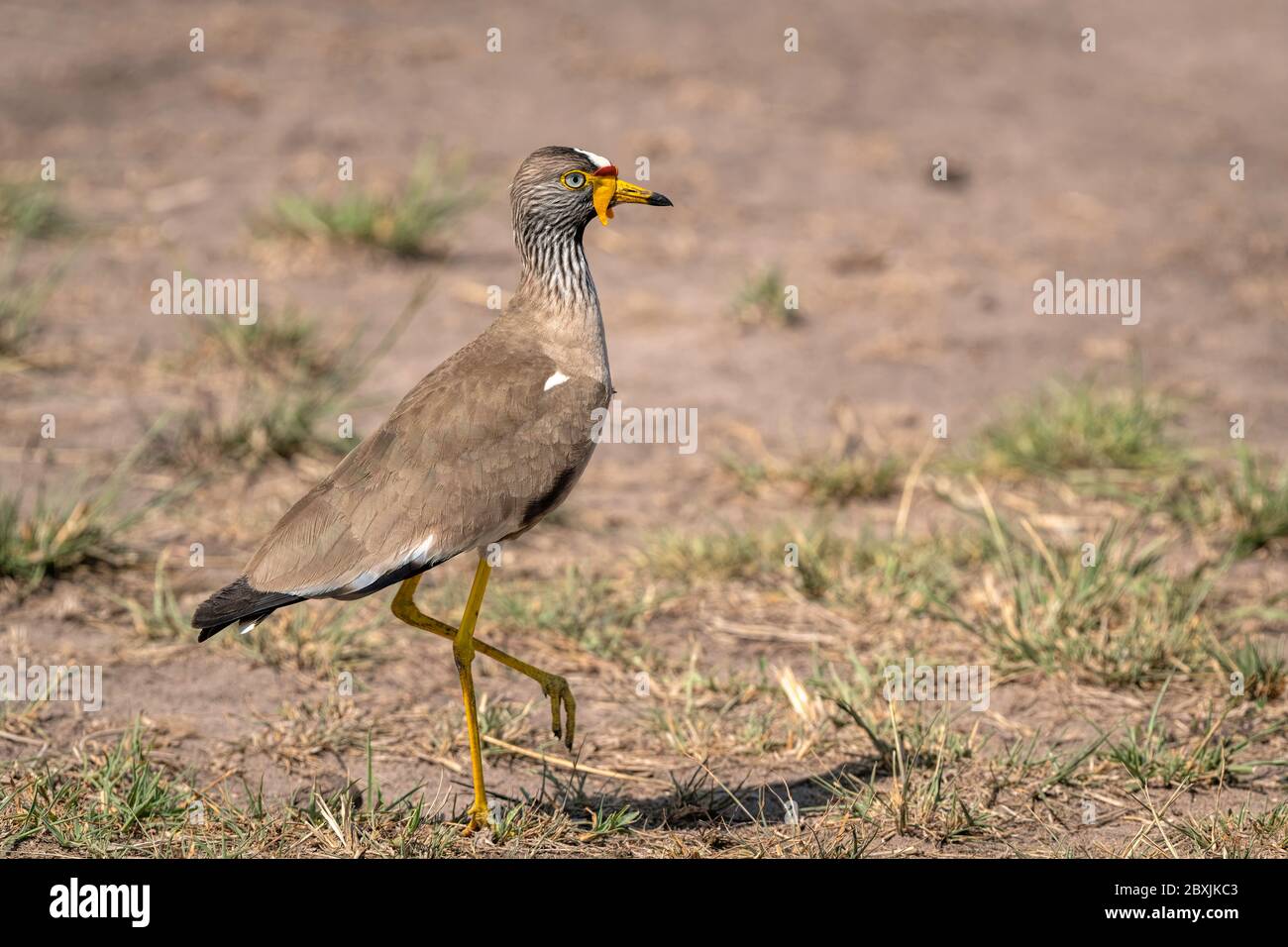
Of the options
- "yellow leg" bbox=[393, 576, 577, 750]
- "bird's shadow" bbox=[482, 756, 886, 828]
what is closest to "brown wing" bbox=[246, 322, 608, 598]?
"yellow leg" bbox=[393, 576, 577, 750]

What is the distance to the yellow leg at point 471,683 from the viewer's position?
14.7 feet

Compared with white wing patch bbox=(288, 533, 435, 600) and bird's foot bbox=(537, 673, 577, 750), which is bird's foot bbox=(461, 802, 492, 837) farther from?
white wing patch bbox=(288, 533, 435, 600)

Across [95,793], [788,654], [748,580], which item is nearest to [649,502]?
[748,580]

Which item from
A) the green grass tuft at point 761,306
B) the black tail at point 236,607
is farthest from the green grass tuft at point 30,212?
the black tail at point 236,607

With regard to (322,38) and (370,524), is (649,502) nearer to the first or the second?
(370,524)

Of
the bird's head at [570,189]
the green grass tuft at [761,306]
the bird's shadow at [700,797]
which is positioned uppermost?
the green grass tuft at [761,306]

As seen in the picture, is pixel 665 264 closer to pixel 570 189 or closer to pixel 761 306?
pixel 761 306

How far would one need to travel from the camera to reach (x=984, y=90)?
13.8 m

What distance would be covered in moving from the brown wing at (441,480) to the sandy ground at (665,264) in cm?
92

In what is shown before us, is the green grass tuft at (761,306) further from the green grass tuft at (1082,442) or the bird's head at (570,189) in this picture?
the bird's head at (570,189)

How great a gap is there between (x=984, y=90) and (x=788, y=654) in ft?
30.2

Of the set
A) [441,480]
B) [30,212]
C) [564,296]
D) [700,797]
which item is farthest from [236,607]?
[30,212]

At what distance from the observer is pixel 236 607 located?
167 inches

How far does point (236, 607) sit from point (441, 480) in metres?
0.71
